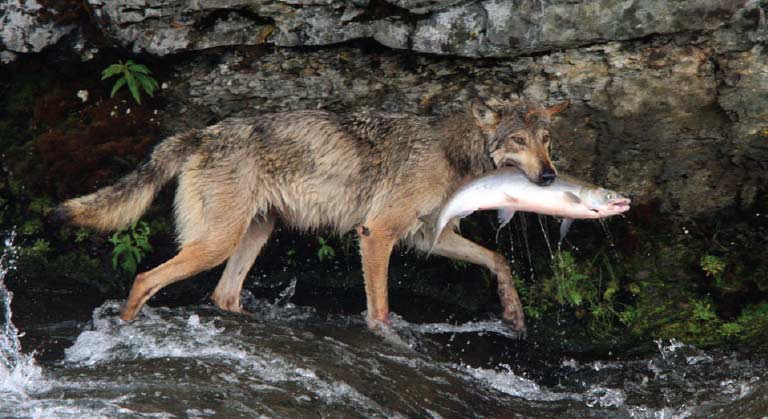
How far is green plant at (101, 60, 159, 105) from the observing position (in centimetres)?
852

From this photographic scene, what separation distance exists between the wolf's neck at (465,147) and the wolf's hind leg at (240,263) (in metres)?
1.71

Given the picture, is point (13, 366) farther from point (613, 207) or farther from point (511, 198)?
point (613, 207)

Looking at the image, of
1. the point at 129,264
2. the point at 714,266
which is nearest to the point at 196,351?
the point at 129,264

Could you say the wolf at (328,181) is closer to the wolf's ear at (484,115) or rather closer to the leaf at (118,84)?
the wolf's ear at (484,115)

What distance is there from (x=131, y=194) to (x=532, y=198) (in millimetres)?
3206

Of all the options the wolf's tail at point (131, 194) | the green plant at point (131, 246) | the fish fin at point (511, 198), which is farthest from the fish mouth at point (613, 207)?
the green plant at point (131, 246)

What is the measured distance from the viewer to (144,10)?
27.1ft

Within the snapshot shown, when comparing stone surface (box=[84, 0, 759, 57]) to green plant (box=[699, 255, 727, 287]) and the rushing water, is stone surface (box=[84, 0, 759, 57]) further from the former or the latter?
the rushing water

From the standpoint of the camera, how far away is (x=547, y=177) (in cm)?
722

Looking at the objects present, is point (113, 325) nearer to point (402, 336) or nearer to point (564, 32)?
point (402, 336)

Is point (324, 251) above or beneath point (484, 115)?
beneath

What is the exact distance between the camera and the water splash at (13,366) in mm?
6055

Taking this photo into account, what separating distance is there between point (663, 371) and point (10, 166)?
19.7 ft

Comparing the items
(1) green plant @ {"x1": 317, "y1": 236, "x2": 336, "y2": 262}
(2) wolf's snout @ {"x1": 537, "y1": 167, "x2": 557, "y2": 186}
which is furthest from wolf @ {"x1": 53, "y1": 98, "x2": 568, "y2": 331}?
(1) green plant @ {"x1": 317, "y1": 236, "x2": 336, "y2": 262}
